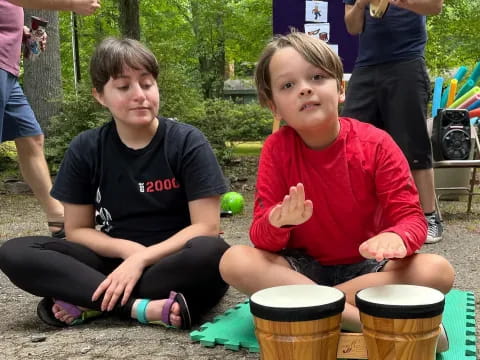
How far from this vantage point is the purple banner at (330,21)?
16.4 feet

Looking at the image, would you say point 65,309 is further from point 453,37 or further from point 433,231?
point 453,37

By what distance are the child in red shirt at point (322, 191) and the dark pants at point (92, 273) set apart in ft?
0.67

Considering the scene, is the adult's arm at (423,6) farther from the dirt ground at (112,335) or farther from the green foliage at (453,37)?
the green foliage at (453,37)

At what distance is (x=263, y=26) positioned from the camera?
13398 mm

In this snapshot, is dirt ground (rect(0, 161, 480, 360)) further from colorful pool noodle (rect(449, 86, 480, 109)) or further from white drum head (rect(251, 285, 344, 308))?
colorful pool noodle (rect(449, 86, 480, 109))

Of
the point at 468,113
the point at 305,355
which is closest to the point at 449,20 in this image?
the point at 468,113

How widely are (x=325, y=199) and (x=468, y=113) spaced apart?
9.07 feet

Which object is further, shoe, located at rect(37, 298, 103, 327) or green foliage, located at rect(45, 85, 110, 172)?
green foliage, located at rect(45, 85, 110, 172)

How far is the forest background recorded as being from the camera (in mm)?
7160

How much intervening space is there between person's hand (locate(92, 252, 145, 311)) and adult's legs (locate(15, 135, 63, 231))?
1.57 m

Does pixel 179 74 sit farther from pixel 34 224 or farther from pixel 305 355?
pixel 305 355

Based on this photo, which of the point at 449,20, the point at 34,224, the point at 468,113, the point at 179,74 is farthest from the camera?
the point at 449,20

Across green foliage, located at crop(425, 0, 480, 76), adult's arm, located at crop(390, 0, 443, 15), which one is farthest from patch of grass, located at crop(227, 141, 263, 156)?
adult's arm, located at crop(390, 0, 443, 15)

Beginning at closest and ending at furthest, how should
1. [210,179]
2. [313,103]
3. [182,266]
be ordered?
[313,103] < [182,266] < [210,179]
